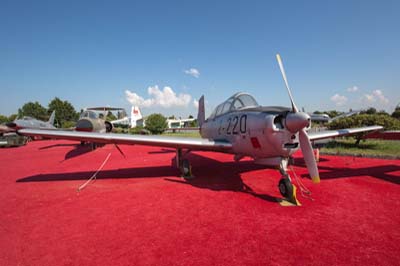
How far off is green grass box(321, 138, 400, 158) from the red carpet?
165 inches

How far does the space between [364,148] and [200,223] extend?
14444 millimetres

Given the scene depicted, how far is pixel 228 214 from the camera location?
392 centimetres

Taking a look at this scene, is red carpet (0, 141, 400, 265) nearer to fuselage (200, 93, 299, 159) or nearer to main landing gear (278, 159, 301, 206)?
main landing gear (278, 159, 301, 206)

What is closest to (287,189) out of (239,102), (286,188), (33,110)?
(286,188)

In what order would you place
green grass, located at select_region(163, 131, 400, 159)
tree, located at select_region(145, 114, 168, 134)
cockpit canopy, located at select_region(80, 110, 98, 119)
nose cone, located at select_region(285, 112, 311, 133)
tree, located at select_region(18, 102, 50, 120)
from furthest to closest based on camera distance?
tree, located at select_region(18, 102, 50, 120), tree, located at select_region(145, 114, 168, 134), cockpit canopy, located at select_region(80, 110, 98, 119), green grass, located at select_region(163, 131, 400, 159), nose cone, located at select_region(285, 112, 311, 133)

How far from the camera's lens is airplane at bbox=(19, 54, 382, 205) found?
14.2ft

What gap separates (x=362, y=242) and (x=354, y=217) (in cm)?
101

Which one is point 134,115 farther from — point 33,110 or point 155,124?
point 33,110

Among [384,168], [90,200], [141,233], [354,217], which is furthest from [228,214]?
[384,168]

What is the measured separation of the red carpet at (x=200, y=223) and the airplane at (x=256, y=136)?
3.23 ft

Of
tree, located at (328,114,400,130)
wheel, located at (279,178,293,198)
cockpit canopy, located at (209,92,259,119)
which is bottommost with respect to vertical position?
wheel, located at (279,178,293,198)

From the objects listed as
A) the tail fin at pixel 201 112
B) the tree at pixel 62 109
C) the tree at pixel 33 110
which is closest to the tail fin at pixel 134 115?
the tree at pixel 62 109

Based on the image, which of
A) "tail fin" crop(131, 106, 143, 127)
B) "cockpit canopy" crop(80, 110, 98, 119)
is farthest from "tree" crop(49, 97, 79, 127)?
"cockpit canopy" crop(80, 110, 98, 119)

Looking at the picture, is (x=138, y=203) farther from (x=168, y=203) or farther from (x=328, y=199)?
(x=328, y=199)
